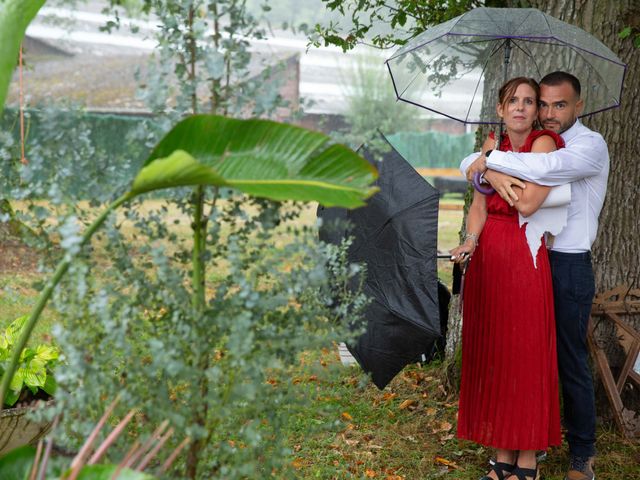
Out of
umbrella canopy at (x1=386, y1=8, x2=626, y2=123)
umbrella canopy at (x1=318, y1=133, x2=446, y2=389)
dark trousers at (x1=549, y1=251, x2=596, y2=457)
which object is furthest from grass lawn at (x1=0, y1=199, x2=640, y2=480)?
umbrella canopy at (x1=386, y1=8, x2=626, y2=123)

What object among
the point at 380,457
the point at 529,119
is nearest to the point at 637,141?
the point at 529,119

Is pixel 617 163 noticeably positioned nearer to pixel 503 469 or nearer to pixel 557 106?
pixel 557 106

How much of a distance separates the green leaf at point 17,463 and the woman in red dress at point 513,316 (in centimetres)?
217

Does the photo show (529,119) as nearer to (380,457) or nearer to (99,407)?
(380,457)

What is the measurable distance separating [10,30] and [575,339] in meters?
3.05

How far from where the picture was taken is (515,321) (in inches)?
157

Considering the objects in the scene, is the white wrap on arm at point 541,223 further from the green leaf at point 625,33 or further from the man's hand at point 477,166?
the green leaf at point 625,33

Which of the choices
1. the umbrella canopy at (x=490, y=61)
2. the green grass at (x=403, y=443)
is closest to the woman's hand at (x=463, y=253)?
the green grass at (x=403, y=443)

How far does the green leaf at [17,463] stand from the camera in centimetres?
276

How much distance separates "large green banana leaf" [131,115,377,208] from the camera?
92.3 inches

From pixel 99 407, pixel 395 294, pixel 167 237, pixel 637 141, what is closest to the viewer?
pixel 99 407

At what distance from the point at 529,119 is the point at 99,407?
256cm

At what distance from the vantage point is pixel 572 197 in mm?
4023

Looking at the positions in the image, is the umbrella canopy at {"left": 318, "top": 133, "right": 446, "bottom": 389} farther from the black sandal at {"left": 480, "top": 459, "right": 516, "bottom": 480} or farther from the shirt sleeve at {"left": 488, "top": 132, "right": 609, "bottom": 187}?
the black sandal at {"left": 480, "top": 459, "right": 516, "bottom": 480}
